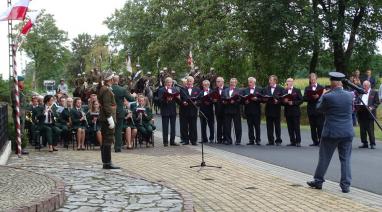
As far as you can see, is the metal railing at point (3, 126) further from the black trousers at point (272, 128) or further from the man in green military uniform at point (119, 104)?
the black trousers at point (272, 128)

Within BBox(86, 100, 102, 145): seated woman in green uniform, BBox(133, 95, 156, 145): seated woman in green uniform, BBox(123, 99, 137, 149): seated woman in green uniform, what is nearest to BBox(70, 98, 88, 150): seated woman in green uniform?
BBox(86, 100, 102, 145): seated woman in green uniform

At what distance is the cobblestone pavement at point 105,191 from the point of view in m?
7.46

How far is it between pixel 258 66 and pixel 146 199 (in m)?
25.9

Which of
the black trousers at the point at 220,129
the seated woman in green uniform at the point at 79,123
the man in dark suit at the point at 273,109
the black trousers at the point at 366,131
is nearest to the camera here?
the black trousers at the point at 366,131

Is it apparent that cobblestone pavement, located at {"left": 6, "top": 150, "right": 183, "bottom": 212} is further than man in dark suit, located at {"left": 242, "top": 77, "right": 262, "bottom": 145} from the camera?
No

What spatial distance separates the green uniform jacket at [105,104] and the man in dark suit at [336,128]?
4.27m

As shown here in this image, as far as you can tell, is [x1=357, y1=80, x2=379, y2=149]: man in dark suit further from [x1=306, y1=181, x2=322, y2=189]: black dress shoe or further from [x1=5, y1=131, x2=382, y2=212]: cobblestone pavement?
[x1=306, y1=181, x2=322, y2=189]: black dress shoe

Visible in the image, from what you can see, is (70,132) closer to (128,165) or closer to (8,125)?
(8,125)

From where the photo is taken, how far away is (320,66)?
1348 inches

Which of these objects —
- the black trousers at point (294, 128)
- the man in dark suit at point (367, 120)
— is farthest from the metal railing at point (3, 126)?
the man in dark suit at point (367, 120)

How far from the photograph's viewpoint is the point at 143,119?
1675 cm

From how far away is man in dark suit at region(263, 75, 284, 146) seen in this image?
55.1 ft

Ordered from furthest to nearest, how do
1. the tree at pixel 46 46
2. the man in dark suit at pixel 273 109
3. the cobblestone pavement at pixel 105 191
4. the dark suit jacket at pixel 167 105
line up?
the tree at pixel 46 46 < the dark suit jacket at pixel 167 105 < the man in dark suit at pixel 273 109 < the cobblestone pavement at pixel 105 191

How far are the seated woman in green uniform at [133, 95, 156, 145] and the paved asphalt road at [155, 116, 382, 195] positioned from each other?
1944mm
